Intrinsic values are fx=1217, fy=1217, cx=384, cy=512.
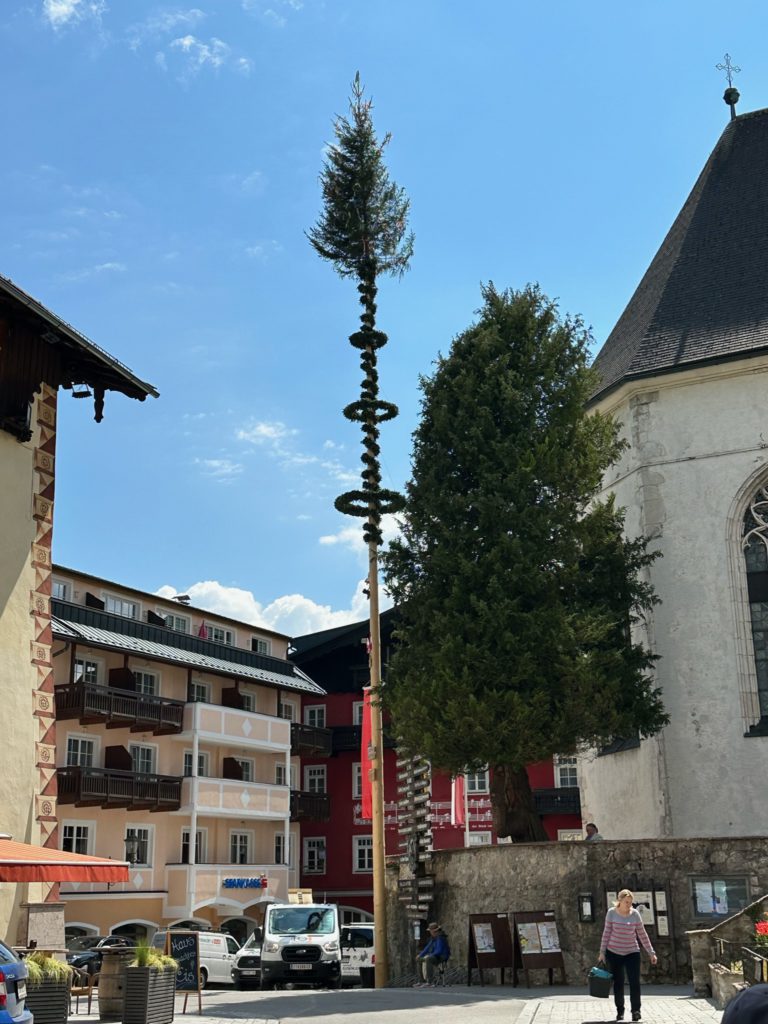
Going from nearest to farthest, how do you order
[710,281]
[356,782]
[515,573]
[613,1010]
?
[613,1010] < [515,573] < [710,281] < [356,782]

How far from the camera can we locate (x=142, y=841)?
3991 centimetres

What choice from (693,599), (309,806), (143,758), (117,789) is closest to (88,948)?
(117,789)

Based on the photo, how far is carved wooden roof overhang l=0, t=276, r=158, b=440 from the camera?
18.2 metres

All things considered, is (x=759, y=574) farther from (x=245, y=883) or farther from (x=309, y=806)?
(x=309, y=806)

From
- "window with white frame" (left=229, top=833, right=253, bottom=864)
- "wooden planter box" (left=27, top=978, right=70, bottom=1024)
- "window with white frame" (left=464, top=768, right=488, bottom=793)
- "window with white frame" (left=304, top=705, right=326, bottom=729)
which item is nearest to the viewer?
"wooden planter box" (left=27, top=978, right=70, bottom=1024)

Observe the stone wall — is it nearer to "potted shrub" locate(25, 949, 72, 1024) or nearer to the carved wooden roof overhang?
"potted shrub" locate(25, 949, 72, 1024)

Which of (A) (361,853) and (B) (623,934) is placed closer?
(B) (623,934)

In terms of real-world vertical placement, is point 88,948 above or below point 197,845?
below

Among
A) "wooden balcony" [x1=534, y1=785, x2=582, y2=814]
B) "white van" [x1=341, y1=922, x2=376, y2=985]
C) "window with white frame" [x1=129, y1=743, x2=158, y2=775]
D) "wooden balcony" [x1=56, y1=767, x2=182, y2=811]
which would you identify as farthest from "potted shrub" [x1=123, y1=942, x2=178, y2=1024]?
"wooden balcony" [x1=534, y1=785, x2=582, y2=814]

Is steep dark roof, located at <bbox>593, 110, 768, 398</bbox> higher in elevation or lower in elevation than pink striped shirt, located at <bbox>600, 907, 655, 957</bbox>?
higher

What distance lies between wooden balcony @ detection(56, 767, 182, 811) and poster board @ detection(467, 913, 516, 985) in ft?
60.5

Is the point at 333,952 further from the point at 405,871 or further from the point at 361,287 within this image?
the point at 361,287

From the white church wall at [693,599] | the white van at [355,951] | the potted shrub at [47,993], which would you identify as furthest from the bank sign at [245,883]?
the potted shrub at [47,993]

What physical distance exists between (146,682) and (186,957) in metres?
25.3
